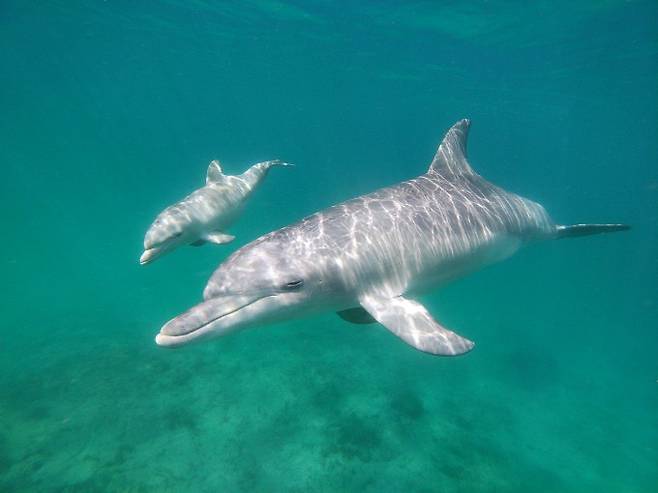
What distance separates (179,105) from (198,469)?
85.2 metres

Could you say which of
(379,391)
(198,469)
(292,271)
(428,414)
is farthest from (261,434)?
(292,271)

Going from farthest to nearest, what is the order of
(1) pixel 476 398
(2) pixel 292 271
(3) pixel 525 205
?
(1) pixel 476 398 < (3) pixel 525 205 < (2) pixel 292 271

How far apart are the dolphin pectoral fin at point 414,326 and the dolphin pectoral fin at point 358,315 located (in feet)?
1.48

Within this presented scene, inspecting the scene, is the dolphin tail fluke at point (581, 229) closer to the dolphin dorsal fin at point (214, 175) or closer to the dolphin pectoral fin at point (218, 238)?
the dolphin pectoral fin at point (218, 238)

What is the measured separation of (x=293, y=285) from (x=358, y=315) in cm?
150

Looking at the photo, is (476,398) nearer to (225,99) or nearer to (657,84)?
(657,84)

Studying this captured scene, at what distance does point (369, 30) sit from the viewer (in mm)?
28594

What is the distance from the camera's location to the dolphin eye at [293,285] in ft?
16.6

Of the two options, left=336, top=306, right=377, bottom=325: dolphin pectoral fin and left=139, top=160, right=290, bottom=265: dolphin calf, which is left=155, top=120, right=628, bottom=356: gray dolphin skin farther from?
left=139, top=160, right=290, bottom=265: dolphin calf

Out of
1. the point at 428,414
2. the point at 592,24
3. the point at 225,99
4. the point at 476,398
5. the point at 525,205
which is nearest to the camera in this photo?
the point at 525,205

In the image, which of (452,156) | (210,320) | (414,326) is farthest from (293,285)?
(452,156)

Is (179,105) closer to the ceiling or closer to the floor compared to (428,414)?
closer to the ceiling

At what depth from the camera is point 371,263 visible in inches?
226

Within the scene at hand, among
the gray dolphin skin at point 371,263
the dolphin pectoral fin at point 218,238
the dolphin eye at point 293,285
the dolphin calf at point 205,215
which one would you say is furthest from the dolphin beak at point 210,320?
the dolphin pectoral fin at point 218,238
